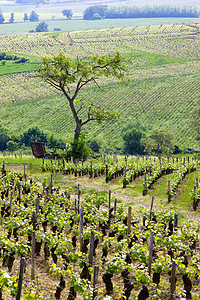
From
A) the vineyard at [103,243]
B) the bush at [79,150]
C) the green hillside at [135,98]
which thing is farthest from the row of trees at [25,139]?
the vineyard at [103,243]

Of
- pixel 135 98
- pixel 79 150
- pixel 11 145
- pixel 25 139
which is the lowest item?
pixel 11 145

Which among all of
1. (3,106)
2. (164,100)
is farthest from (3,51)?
(164,100)

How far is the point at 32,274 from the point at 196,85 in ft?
272

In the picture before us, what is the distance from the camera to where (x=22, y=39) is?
519 ft

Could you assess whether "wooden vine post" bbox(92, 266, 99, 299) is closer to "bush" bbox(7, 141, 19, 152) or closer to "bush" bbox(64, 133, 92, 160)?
"bush" bbox(64, 133, 92, 160)

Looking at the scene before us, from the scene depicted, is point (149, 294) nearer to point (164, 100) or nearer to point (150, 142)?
point (150, 142)

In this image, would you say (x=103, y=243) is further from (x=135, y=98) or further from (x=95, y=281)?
(x=135, y=98)

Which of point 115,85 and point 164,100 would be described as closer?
point 164,100

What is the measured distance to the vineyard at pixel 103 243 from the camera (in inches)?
369

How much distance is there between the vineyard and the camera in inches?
369

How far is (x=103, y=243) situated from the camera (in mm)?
11508

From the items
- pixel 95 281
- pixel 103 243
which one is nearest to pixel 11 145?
pixel 103 243

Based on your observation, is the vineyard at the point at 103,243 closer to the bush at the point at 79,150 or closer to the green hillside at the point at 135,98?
the bush at the point at 79,150

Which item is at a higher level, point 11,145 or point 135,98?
point 135,98
